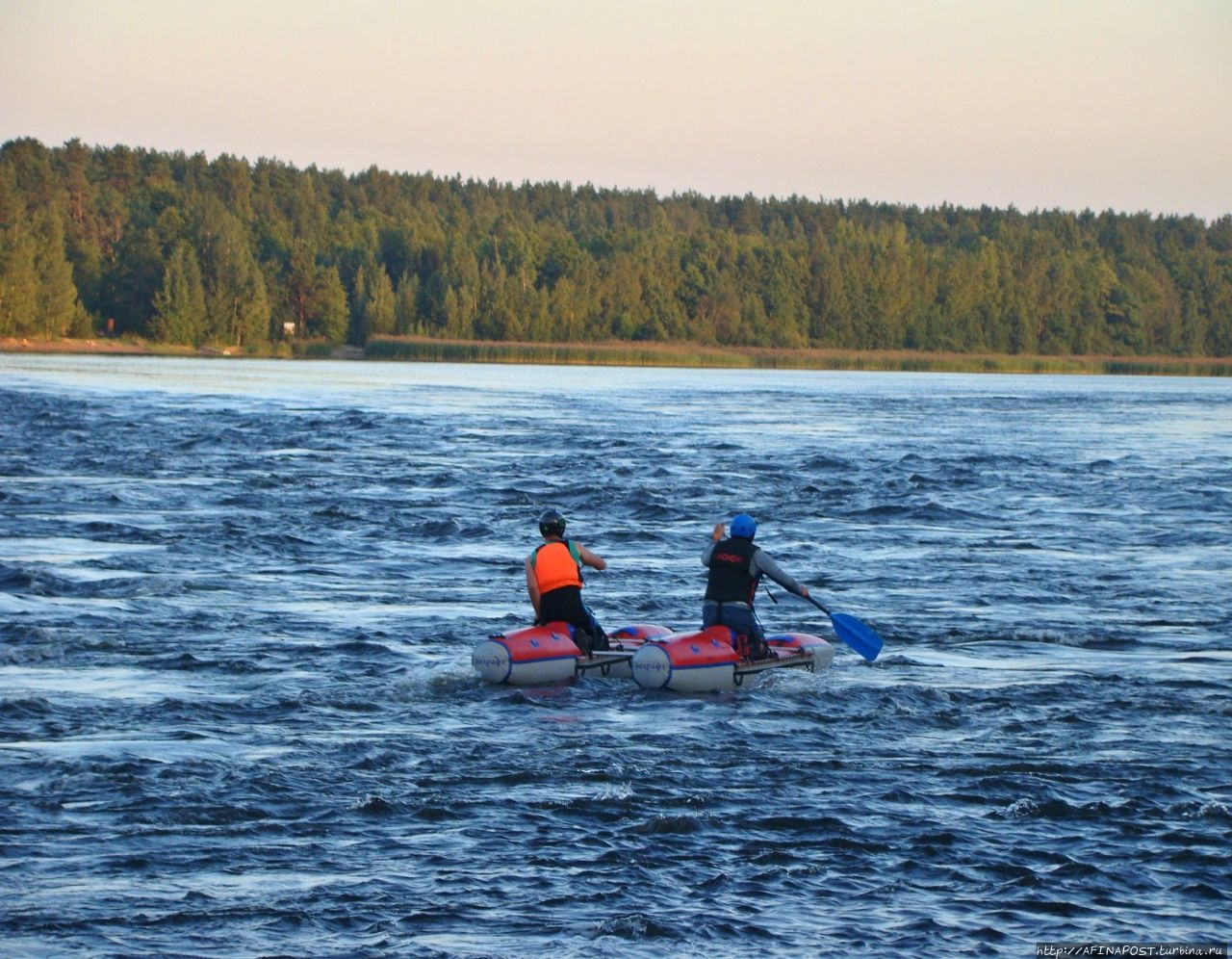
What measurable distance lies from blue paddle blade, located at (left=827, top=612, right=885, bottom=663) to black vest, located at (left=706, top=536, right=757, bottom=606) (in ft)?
3.22

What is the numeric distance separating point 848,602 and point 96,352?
104089 millimetres

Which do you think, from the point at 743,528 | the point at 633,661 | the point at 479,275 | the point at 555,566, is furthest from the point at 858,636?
the point at 479,275

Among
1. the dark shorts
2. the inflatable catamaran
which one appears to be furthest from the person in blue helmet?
the dark shorts

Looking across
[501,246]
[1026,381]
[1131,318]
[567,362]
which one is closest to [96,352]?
[567,362]

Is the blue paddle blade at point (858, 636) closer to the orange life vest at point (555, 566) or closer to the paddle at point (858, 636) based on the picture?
the paddle at point (858, 636)

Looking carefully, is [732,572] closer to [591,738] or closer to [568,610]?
[568,610]

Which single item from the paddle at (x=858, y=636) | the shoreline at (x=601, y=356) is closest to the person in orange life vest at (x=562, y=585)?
the paddle at (x=858, y=636)

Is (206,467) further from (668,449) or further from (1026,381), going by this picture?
(1026,381)

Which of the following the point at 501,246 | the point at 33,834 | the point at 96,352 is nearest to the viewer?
the point at 33,834

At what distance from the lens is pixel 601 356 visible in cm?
11550

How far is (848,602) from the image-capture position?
1891 centimetres

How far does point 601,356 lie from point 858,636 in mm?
101010

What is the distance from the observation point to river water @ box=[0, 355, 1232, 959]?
8.58 m

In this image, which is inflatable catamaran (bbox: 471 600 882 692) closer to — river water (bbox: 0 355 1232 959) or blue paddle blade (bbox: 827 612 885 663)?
river water (bbox: 0 355 1232 959)
